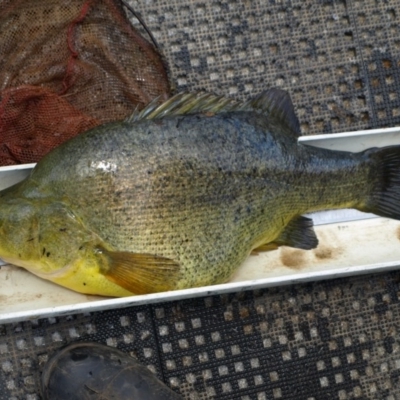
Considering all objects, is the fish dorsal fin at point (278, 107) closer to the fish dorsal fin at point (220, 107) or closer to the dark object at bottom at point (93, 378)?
the fish dorsal fin at point (220, 107)

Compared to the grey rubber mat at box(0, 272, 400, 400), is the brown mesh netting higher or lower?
higher

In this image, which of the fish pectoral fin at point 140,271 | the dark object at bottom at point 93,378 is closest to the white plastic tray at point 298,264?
the fish pectoral fin at point 140,271

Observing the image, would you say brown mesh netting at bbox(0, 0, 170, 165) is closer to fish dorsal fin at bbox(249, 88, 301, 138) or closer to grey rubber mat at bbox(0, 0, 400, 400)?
grey rubber mat at bbox(0, 0, 400, 400)

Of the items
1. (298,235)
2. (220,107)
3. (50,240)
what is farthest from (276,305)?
(50,240)

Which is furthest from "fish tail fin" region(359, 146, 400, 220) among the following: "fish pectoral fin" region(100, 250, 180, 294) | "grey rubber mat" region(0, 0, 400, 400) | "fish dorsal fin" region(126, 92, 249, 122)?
"fish pectoral fin" region(100, 250, 180, 294)

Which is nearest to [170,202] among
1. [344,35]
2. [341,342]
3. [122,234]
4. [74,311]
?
[122,234]

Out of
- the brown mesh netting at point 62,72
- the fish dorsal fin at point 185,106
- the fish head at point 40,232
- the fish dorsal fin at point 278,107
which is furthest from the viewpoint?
the brown mesh netting at point 62,72

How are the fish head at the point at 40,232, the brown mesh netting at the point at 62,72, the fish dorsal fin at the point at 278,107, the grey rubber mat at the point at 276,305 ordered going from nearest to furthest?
the fish head at the point at 40,232
the fish dorsal fin at the point at 278,107
the brown mesh netting at the point at 62,72
the grey rubber mat at the point at 276,305

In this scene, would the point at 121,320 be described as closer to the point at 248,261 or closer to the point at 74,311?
the point at 74,311
